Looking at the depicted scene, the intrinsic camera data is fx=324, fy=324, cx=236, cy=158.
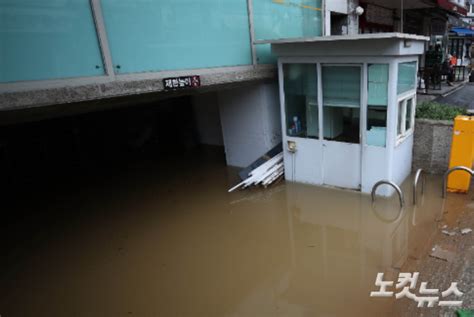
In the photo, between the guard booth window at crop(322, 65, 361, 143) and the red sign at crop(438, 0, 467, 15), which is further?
the red sign at crop(438, 0, 467, 15)

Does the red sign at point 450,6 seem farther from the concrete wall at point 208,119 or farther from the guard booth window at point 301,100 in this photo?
the concrete wall at point 208,119

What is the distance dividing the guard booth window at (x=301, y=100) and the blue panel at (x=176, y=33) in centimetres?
107

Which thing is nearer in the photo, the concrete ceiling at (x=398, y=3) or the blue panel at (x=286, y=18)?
the blue panel at (x=286, y=18)

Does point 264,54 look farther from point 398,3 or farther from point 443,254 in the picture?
point 398,3

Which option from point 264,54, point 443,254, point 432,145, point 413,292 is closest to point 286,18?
point 264,54

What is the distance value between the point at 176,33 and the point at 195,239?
3557mm

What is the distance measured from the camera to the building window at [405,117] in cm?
654

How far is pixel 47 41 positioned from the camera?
154 inches

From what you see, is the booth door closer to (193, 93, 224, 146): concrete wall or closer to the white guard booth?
the white guard booth

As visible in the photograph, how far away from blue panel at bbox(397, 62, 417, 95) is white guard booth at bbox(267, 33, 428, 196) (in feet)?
0.06

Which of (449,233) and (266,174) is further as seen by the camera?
(266,174)

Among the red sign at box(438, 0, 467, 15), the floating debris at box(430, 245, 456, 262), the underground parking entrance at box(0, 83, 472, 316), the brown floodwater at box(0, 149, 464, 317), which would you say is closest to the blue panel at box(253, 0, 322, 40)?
the underground parking entrance at box(0, 83, 472, 316)

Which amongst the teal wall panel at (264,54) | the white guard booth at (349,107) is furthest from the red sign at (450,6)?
the teal wall panel at (264,54)

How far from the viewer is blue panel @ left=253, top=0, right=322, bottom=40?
7.41m
